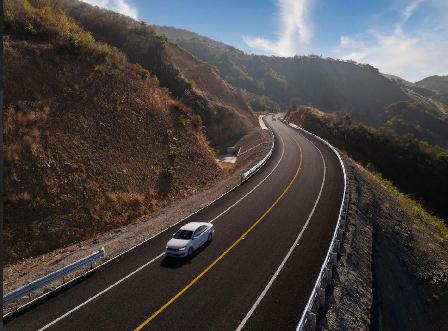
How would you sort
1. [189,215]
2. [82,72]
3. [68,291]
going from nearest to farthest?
[68,291]
[189,215]
[82,72]

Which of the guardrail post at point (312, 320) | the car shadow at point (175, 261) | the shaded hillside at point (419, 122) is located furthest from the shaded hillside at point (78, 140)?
the shaded hillside at point (419, 122)

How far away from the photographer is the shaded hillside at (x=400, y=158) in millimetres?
62938

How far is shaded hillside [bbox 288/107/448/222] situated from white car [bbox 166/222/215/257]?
4568 centimetres

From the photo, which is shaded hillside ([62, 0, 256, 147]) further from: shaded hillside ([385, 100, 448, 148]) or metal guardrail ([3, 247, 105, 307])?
shaded hillside ([385, 100, 448, 148])

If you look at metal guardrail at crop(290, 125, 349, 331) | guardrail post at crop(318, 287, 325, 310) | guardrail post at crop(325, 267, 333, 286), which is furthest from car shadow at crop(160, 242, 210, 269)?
guardrail post at crop(318, 287, 325, 310)

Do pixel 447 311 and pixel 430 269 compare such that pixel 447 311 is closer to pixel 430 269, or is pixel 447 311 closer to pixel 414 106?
pixel 430 269

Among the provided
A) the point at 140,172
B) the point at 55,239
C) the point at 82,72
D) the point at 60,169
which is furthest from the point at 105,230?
the point at 82,72

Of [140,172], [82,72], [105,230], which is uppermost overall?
[82,72]

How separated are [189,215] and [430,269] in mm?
16815

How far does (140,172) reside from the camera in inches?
1287

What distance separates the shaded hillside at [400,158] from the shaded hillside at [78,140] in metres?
36.4

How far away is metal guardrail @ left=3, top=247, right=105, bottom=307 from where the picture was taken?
16061mm

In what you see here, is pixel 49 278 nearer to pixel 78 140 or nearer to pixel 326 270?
pixel 326 270

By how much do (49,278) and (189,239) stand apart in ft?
23.1
